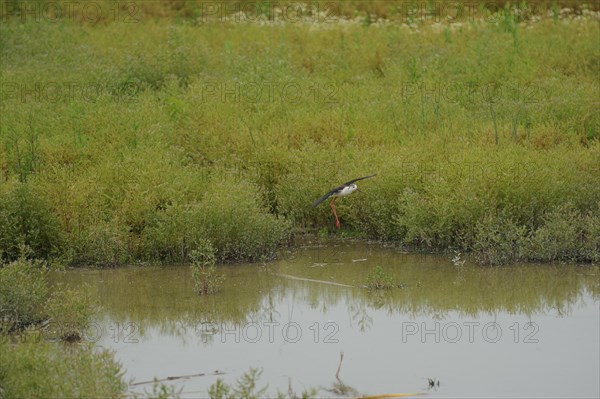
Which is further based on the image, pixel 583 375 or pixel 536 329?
pixel 536 329

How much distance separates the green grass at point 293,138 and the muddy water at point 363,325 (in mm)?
424

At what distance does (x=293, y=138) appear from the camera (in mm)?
12406

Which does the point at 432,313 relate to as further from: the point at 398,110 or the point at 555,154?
the point at 398,110

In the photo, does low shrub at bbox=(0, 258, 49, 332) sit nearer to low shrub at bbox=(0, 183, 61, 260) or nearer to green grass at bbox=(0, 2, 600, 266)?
green grass at bbox=(0, 2, 600, 266)

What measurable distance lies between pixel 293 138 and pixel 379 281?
11.1ft

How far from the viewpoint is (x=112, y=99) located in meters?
13.7

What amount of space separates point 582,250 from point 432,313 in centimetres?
195

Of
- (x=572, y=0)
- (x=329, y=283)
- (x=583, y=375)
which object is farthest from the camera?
(x=572, y=0)

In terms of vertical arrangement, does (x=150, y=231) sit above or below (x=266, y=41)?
below

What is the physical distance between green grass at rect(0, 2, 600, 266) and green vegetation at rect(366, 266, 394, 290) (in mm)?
1092

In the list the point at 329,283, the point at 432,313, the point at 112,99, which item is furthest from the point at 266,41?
the point at 432,313

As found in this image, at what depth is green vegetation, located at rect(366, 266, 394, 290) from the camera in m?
9.44
